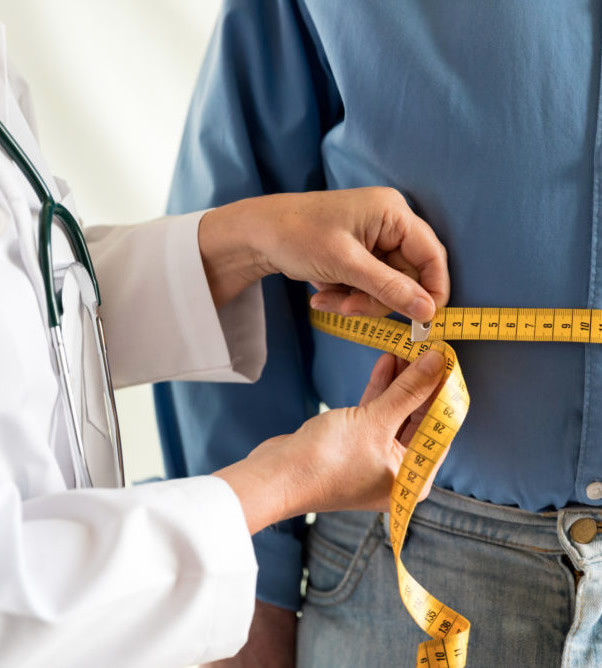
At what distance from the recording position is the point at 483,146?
0.93m

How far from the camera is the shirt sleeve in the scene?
1156 mm

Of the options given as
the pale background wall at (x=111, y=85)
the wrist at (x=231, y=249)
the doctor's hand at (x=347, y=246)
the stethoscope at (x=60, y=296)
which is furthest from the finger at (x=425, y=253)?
the pale background wall at (x=111, y=85)

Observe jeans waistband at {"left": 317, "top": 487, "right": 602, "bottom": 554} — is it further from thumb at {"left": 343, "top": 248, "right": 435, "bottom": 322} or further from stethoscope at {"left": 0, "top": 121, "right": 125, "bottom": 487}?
stethoscope at {"left": 0, "top": 121, "right": 125, "bottom": 487}

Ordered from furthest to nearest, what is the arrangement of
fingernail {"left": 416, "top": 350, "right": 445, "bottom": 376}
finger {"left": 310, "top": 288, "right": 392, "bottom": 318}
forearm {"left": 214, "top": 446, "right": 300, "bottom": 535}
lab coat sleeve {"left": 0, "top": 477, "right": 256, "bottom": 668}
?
finger {"left": 310, "top": 288, "right": 392, "bottom": 318} < fingernail {"left": 416, "top": 350, "right": 445, "bottom": 376} < forearm {"left": 214, "top": 446, "right": 300, "bottom": 535} < lab coat sleeve {"left": 0, "top": 477, "right": 256, "bottom": 668}

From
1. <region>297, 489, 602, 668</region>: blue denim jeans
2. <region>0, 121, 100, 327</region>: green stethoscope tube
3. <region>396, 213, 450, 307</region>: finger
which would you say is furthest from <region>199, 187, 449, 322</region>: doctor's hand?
<region>297, 489, 602, 668</region>: blue denim jeans

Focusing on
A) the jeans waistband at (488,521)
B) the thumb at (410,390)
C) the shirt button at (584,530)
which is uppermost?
the thumb at (410,390)

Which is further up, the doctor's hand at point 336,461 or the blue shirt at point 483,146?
the blue shirt at point 483,146

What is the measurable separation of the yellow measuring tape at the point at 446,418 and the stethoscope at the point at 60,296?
396 mm

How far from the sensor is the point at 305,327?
138 centimetres

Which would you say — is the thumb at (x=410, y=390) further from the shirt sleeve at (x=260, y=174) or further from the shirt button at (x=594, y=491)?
the shirt sleeve at (x=260, y=174)

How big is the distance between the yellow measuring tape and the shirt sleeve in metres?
0.36

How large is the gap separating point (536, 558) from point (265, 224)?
0.61 metres

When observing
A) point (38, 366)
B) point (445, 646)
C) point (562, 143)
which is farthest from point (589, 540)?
point (38, 366)

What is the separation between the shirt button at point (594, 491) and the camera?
92 cm
